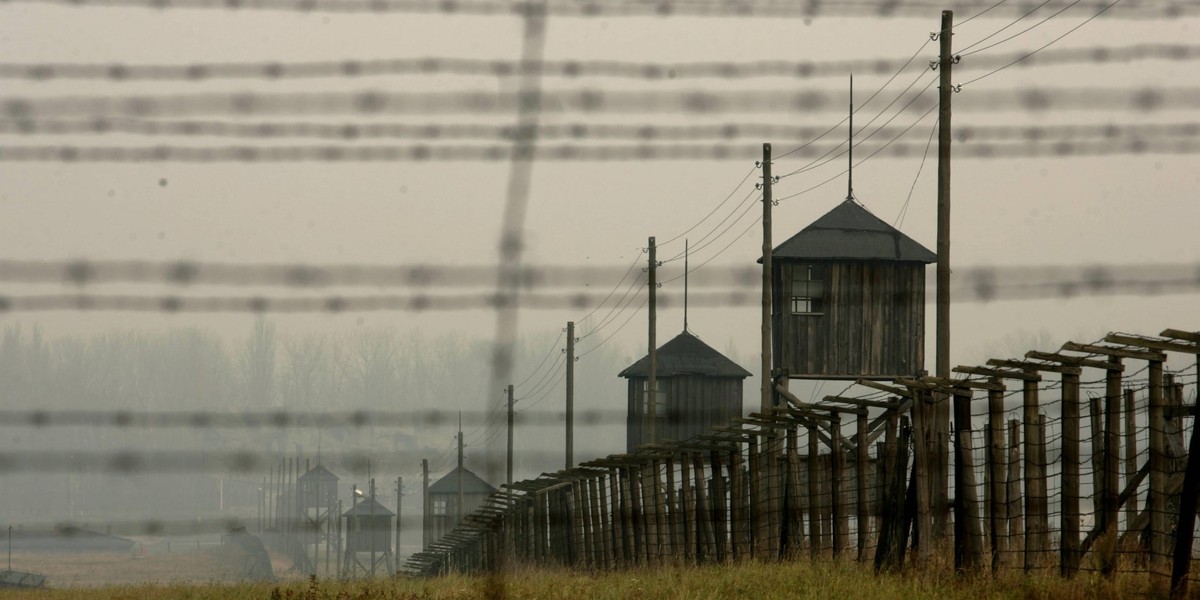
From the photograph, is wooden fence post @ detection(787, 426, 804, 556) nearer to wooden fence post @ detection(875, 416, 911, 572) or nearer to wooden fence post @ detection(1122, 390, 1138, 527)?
wooden fence post @ detection(875, 416, 911, 572)

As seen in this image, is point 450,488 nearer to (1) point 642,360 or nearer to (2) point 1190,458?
(1) point 642,360

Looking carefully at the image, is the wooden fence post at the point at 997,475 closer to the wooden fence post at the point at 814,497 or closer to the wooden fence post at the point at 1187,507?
the wooden fence post at the point at 1187,507

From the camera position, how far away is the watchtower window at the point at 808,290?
3121cm

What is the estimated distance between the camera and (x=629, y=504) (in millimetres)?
27609

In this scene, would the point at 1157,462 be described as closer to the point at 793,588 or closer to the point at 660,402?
the point at 793,588

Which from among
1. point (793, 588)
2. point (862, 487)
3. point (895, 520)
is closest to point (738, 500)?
point (862, 487)

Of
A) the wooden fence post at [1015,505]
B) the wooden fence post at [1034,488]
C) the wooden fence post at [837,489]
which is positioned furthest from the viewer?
the wooden fence post at [837,489]

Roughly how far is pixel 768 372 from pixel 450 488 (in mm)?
67570

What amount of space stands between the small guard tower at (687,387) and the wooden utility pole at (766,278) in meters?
16.1

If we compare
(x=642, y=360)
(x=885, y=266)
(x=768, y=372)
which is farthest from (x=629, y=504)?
(x=642, y=360)

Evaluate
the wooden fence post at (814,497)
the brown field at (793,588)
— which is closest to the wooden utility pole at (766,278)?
the wooden fence post at (814,497)

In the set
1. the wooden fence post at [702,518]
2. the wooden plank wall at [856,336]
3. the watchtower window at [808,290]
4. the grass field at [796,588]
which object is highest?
the watchtower window at [808,290]

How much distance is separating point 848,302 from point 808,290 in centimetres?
99

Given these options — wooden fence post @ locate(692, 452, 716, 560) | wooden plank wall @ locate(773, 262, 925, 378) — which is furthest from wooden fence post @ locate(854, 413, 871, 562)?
wooden plank wall @ locate(773, 262, 925, 378)
